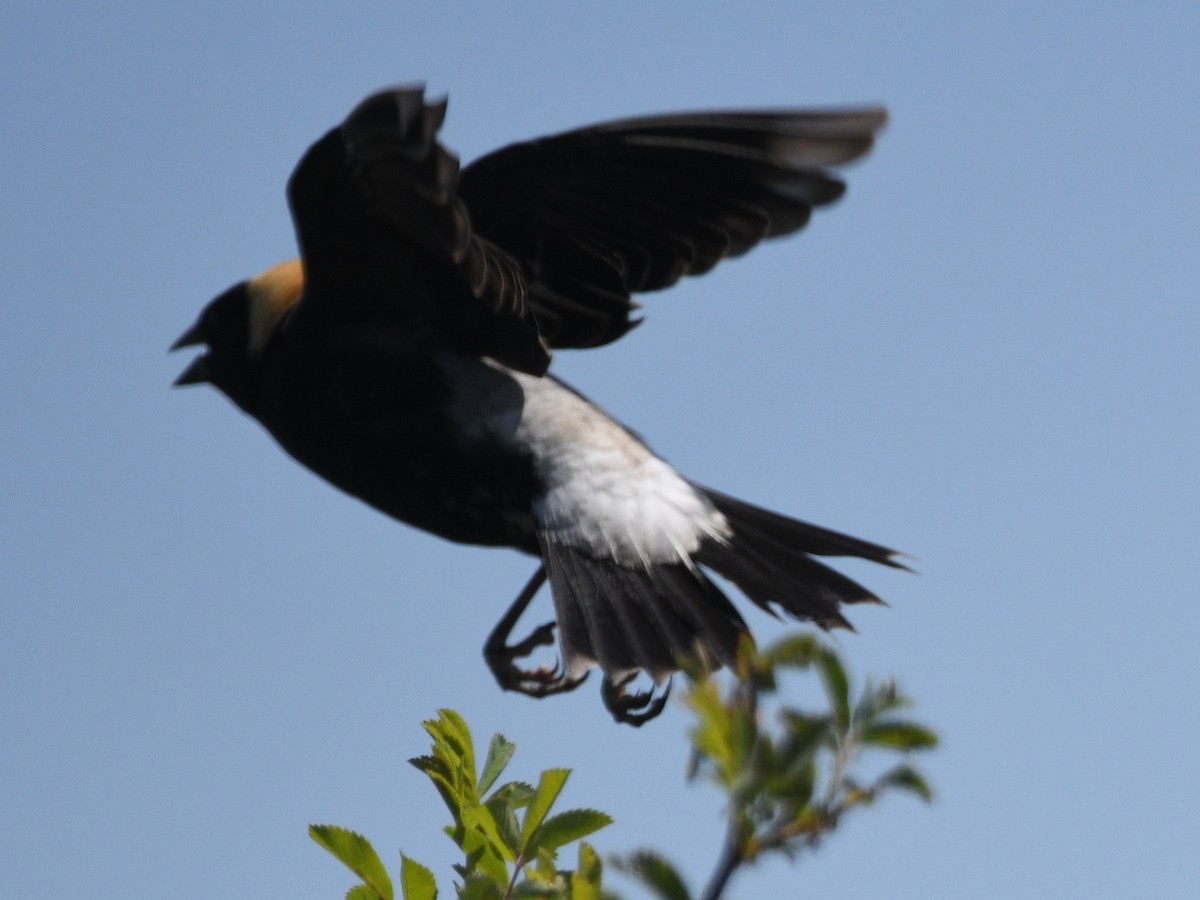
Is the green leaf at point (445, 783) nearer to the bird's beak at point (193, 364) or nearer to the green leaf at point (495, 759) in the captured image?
the green leaf at point (495, 759)

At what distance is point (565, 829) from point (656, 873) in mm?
1226

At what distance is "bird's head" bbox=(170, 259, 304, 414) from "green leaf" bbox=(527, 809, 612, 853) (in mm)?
2547

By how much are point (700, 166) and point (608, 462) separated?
943 millimetres

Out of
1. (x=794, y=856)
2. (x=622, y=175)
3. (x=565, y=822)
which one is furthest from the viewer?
(x=622, y=175)

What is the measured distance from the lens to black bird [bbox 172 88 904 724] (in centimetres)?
384

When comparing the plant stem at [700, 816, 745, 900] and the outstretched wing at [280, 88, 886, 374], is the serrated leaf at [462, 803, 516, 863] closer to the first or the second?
the plant stem at [700, 816, 745, 900]

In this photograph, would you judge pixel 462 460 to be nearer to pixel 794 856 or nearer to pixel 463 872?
pixel 463 872

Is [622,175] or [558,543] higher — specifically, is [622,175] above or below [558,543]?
above

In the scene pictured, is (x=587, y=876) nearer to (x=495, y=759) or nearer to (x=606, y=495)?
(x=495, y=759)

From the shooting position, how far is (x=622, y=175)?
442cm

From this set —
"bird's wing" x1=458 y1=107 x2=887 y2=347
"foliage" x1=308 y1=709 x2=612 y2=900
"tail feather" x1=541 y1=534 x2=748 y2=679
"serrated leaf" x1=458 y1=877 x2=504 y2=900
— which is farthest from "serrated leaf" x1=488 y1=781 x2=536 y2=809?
"bird's wing" x1=458 y1=107 x2=887 y2=347

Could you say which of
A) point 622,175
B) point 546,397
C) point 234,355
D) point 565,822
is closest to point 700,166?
point 622,175

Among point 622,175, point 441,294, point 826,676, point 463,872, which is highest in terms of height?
point 622,175

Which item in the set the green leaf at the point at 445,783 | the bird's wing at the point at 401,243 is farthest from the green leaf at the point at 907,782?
the bird's wing at the point at 401,243
